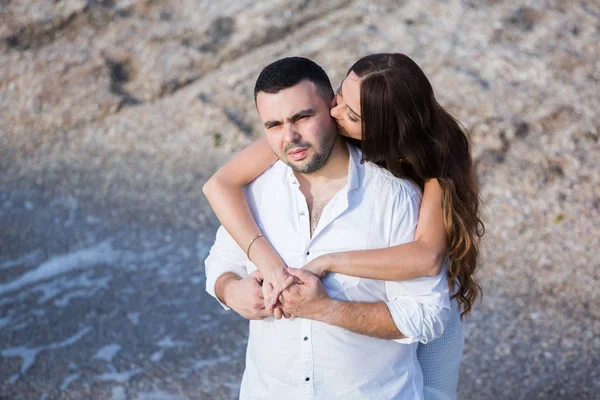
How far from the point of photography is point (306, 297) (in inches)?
90.0

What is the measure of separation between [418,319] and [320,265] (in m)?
0.35

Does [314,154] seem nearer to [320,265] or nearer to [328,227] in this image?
[328,227]

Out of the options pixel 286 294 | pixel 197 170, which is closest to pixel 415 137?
pixel 286 294

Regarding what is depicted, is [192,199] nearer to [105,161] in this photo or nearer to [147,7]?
[105,161]

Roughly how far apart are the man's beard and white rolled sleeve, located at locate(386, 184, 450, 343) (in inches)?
11.2

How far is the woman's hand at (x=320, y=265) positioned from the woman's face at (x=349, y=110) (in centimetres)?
43

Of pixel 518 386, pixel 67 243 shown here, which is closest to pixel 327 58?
pixel 67 243

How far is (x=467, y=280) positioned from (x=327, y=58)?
5.41m

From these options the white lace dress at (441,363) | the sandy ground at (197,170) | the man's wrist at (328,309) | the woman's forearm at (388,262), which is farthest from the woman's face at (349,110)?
the sandy ground at (197,170)

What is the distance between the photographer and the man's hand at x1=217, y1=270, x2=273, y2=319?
239 centimetres

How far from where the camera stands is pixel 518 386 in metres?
4.24

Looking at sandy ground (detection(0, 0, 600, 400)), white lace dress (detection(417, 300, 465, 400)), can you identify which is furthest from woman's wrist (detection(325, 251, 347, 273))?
sandy ground (detection(0, 0, 600, 400))

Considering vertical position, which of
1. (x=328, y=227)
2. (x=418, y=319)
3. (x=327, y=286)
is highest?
(x=328, y=227)

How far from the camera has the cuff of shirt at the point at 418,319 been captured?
2293 mm
